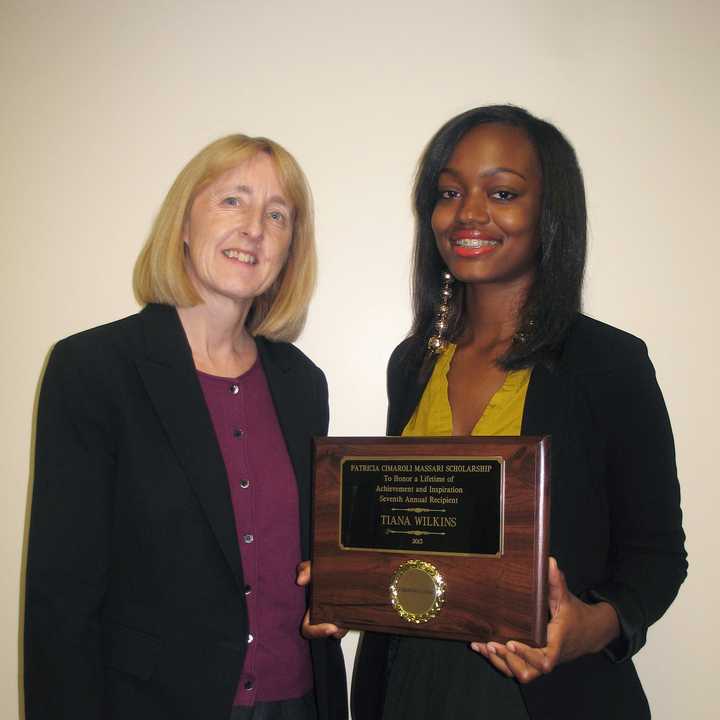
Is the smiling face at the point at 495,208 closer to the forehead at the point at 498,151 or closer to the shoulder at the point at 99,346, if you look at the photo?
the forehead at the point at 498,151

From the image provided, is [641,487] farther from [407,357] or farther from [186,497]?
[186,497]

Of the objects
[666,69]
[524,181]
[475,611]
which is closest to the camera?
[475,611]

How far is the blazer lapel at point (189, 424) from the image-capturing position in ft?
4.47

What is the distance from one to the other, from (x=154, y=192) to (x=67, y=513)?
1.07 meters

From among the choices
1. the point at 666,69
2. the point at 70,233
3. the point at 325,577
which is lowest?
the point at 325,577

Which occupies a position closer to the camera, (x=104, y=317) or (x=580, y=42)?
(x=580, y=42)

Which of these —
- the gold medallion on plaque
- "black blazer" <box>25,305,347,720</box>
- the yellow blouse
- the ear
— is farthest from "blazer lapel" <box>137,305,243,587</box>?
the yellow blouse

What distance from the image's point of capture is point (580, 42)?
6.25ft

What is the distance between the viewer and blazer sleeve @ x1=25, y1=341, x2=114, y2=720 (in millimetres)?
1272

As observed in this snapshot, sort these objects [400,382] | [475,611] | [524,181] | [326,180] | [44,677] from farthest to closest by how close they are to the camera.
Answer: [326,180]
[400,382]
[524,181]
[44,677]
[475,611]

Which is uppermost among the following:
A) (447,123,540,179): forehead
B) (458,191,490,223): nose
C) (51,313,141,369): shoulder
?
(447,123,540,179): forehead

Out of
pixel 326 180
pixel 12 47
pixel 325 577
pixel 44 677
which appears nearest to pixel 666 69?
pixel 326 180

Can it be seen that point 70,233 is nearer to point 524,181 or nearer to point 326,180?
point 326,180

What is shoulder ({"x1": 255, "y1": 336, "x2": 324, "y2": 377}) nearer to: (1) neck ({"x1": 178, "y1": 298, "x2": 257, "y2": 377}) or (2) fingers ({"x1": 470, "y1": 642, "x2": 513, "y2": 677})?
(1) neck ({"x1": 178, "y1": 298, "x2": 257, "y2": 377})
